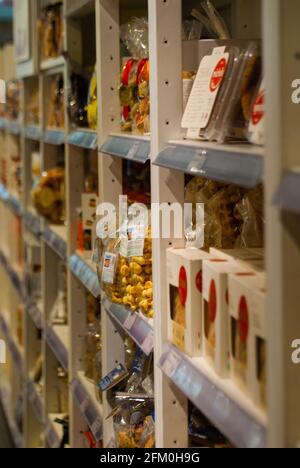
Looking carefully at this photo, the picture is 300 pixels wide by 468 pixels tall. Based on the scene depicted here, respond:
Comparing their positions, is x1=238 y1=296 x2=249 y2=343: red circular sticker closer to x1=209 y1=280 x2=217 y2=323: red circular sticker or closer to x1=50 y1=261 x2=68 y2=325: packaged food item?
x1=209 y1=280 x2=217 y2=323: red circular sticker

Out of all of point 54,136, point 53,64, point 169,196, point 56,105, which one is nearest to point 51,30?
point 53,64

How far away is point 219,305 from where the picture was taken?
5.74ft

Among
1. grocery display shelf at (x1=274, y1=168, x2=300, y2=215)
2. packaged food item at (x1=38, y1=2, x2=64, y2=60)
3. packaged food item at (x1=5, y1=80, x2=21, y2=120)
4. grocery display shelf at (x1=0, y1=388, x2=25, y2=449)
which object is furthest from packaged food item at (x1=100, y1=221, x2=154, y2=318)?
packaged food item at (x1=5, y1=80, x2=21, y2=120)

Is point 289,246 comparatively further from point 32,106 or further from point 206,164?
point 32,106

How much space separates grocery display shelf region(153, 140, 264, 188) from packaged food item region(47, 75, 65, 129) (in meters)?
1.96

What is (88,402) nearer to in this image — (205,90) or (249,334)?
(205,90)

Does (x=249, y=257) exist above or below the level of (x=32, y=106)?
below

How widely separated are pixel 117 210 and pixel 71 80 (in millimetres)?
849

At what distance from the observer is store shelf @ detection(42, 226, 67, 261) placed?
12.2 feet

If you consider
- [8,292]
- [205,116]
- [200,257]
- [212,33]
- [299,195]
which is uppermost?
[212,33]

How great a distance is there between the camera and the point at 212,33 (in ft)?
8.25

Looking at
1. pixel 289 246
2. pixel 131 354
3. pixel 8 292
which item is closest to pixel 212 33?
pixel 131 354

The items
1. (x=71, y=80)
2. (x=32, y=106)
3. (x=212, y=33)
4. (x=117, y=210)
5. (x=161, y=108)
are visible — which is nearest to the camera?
(x=161, y=108)

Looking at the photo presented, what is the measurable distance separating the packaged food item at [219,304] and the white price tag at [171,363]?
0.15 meters
